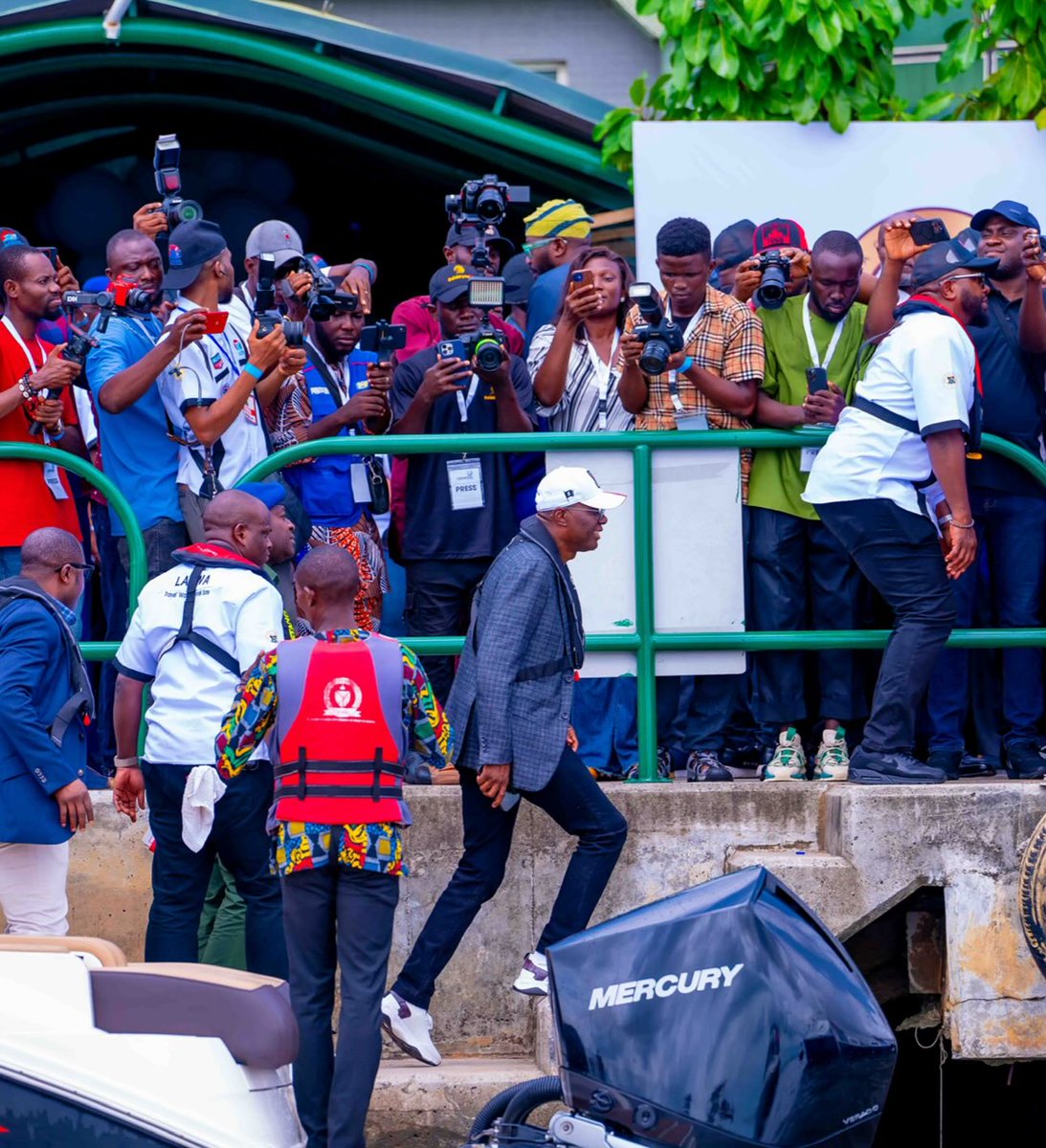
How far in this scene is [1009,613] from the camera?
7289 millimetres

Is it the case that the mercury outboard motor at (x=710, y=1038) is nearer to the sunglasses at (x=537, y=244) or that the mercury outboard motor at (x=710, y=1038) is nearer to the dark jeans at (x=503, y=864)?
the dark jeans at (x=503, y=864)

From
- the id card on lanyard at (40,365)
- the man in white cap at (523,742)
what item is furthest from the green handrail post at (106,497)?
the man in white cap at (523,742)

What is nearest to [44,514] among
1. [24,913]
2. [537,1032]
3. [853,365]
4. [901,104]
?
[24,913]

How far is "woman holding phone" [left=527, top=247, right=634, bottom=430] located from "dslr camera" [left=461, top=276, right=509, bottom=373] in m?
0.23

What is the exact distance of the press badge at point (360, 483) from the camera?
731 cm

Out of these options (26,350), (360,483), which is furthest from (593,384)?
(26,350)

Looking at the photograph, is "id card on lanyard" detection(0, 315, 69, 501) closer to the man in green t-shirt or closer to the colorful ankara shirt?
the colorful ankara shirt

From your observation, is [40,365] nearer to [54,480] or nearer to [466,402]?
[54,480]

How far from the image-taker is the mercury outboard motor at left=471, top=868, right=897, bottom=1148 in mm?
3982

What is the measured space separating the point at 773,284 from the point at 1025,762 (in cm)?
205

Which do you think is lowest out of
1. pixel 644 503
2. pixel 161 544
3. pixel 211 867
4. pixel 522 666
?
pixel 211 867

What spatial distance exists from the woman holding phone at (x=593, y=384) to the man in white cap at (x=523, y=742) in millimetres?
868

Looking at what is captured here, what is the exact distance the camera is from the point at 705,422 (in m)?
7.28

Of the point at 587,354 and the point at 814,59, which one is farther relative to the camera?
the point at 814,59
